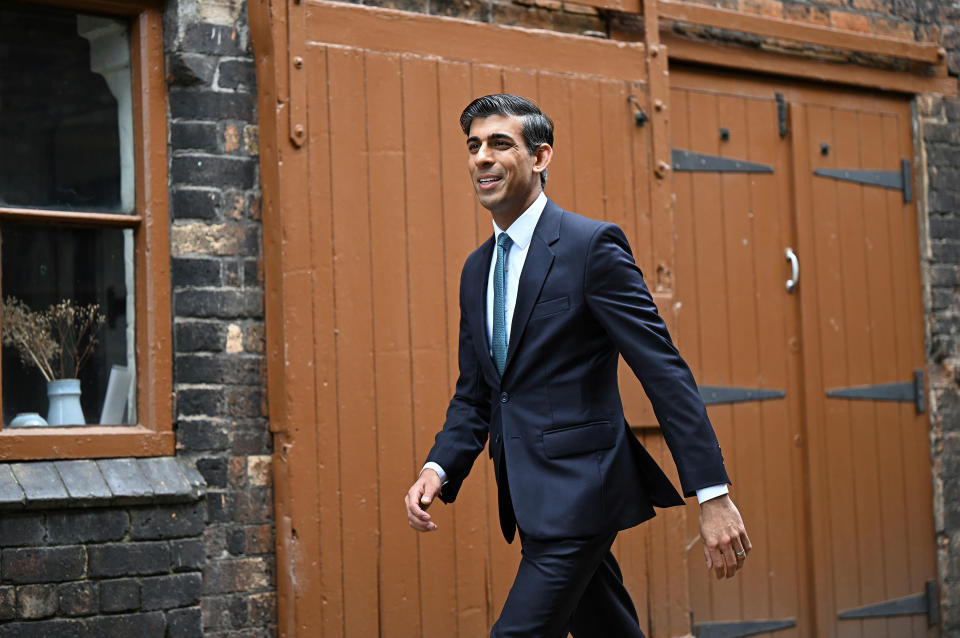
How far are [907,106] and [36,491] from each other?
469 cm

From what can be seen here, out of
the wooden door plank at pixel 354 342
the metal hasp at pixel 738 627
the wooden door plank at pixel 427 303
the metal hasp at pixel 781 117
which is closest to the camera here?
the wooden door plank at pixel 354 342

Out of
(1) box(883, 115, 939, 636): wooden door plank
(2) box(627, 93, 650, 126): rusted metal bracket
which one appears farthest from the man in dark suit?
(1) box(883, 115, 939, 636): wooden door plank

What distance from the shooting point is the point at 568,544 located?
2.98 metres

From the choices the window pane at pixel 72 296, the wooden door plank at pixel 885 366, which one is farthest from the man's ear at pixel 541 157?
the wooden door plank at pixel 885 366

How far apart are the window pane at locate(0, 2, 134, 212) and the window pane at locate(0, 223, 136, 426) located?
0.12 m

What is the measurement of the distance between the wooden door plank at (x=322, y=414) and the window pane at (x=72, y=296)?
0.64 metres

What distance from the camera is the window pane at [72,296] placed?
4.38m

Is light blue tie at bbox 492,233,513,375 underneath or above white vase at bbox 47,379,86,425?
above

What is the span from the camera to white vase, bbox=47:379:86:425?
14.5 ft

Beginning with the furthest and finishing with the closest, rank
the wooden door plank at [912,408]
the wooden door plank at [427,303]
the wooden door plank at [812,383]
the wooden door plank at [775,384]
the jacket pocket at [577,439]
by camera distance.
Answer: the wooden door plank at [912,408] → the wooden door plank at [812,383] → the wooden door plank at [775,384] → the wooden door plank at [427,303] → the jacket pocket at [577,439]

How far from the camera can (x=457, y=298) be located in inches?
190

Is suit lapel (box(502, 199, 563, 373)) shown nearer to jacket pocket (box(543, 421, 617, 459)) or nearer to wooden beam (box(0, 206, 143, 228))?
jacket pocket (box(543, 421, 617, 459))

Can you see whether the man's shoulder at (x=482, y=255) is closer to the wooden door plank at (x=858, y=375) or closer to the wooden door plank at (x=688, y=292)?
the wooden door plank at (x=688, y=292)

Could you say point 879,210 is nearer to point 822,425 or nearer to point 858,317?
point 858,317
